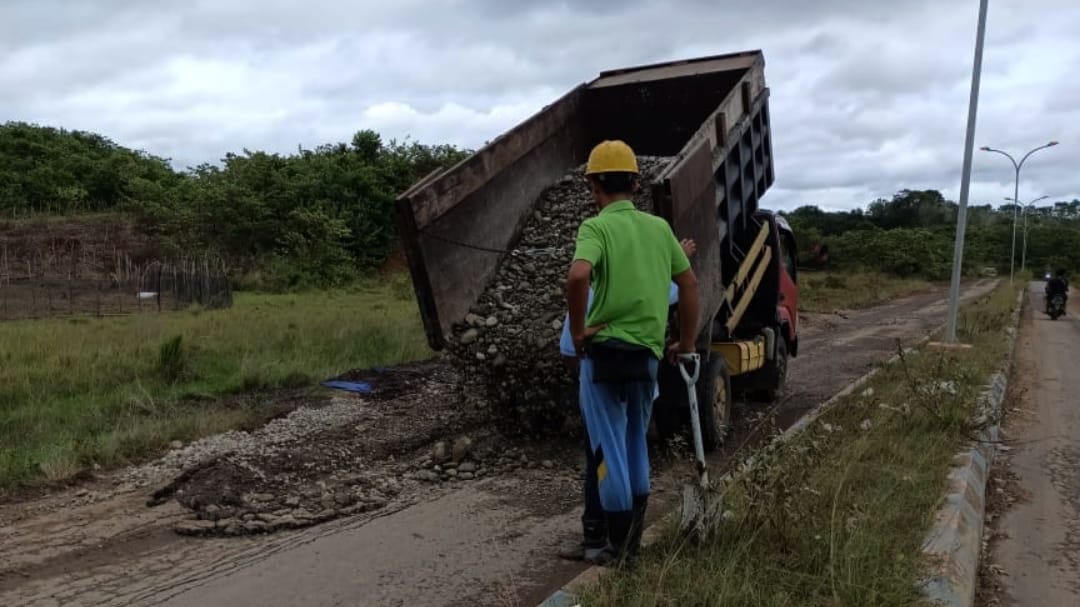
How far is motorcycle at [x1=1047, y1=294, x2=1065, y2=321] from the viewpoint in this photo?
26.2 meters

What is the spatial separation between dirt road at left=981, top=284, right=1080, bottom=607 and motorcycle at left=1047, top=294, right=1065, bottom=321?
17.7 m

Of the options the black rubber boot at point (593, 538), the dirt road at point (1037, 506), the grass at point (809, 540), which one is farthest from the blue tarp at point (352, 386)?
the dirt road at point (1037, 506)

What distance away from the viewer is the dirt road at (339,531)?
12.9 ft

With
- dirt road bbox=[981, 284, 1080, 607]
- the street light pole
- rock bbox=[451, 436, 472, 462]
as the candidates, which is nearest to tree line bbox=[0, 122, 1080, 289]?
the street light pole

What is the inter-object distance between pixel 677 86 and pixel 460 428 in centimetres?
393

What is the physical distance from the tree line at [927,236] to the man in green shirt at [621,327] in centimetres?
2936

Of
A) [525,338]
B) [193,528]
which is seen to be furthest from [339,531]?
[525,338]

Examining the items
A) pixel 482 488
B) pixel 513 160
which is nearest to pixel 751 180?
pixel 513 160

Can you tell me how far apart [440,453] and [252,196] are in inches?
1000

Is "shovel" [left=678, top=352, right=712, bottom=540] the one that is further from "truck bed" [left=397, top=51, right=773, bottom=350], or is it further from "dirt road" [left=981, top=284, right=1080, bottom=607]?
"truck bed" [left=397, top=51, right=773, bottom=350]

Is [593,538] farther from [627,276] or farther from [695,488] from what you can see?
[627,276]

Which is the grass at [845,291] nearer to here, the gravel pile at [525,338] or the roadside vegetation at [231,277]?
the roadside vegetation at [231,277]

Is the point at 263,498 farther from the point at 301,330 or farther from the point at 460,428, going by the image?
the point at 301,330

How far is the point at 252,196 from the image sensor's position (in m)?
29.2
